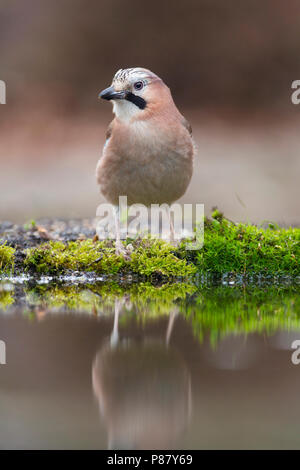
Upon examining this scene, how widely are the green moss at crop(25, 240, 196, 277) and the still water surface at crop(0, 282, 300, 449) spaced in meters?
0.61

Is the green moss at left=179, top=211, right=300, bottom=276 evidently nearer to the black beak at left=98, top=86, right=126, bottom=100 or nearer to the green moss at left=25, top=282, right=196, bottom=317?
the green moss at left=25, top=282, right=196, bottom=317

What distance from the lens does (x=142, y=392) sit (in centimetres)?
296

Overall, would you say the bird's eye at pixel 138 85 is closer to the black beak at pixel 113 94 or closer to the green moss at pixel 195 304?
the black beak at pixel 113 94

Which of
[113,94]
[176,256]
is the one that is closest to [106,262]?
[176,256]

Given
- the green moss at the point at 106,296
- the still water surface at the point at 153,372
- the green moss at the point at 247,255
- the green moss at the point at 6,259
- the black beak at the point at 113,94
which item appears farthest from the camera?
the green moss at the point at 247,255

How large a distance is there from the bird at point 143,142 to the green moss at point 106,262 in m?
0.15

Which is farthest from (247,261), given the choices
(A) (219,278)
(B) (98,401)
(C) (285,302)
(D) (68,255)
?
(B) (98,401)

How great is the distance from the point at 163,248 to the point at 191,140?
1.06 meters

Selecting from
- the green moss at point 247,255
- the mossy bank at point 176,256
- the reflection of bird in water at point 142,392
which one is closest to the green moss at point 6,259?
the mossy bank at point 176,256

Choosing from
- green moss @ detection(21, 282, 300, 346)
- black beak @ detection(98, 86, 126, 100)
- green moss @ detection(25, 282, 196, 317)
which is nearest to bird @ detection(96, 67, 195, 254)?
black beak @ detection(98, 86, 126, 100)

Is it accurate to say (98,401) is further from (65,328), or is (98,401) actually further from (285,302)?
(285,302)

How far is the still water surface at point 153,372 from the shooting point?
2557 mm

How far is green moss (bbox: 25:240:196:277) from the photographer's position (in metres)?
5.56

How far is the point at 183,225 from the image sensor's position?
781 cm
